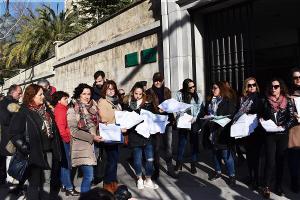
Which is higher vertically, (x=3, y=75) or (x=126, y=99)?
(x=3, y=75)

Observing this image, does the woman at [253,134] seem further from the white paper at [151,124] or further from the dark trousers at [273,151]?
the white paper at [151,124]

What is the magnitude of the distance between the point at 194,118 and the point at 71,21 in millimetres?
22340

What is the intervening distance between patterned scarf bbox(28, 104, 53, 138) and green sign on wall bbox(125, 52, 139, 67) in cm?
→ 648

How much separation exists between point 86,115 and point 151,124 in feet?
→ 4.56

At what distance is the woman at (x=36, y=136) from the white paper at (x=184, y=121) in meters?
2.41

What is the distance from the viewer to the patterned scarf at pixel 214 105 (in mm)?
6832

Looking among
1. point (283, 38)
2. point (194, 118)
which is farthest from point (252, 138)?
point (283, 38)

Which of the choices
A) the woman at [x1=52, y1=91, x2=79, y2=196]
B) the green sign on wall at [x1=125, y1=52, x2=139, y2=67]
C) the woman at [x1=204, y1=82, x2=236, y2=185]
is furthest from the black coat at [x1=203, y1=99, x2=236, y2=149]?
the green sign on wall at [x1=125, y1=52, x2=139, y2=67]

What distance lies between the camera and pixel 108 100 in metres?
6.40

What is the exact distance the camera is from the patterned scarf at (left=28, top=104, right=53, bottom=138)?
206 inches

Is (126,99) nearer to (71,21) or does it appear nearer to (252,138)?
(252,138)

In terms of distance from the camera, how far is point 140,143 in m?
6.49

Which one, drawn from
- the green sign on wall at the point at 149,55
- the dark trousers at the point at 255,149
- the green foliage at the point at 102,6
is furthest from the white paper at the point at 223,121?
the green foliage at the point at 102,6

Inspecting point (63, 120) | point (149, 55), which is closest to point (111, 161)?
point (63, 120)
